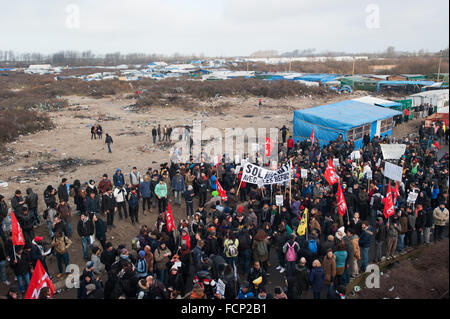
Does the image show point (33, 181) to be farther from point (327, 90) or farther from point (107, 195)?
point (327, 90)

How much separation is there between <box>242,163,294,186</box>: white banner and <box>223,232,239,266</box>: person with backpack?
9.05 feet

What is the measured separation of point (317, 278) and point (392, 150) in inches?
321

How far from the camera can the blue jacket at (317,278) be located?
671 cm

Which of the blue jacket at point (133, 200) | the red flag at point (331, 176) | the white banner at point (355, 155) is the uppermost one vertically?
the white banner at point (355, 155)

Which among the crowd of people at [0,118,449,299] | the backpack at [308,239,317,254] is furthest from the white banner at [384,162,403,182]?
the backpack at [308,239,317,254]

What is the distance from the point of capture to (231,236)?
7883mm

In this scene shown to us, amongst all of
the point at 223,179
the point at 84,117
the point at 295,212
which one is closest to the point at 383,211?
the point at 295,212

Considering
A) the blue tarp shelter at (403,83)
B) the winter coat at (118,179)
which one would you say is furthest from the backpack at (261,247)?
the blue tarp shelter at (403,83)

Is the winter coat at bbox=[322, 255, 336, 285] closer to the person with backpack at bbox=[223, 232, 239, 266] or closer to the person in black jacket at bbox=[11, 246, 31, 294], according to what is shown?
the person with backpack at bbox=[223, 232, 239, 266]

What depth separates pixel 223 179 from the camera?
1245cm

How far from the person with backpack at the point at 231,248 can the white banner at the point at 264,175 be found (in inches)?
109

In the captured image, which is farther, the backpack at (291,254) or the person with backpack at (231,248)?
the person with backpack at (231,248)

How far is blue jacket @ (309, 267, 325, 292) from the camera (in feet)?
22.0

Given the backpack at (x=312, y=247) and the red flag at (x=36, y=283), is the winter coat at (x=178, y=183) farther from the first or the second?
the red flag at (x=36, y=283)
